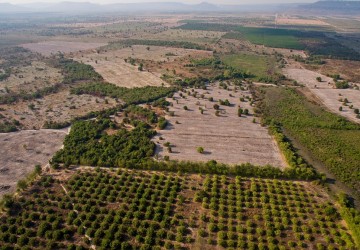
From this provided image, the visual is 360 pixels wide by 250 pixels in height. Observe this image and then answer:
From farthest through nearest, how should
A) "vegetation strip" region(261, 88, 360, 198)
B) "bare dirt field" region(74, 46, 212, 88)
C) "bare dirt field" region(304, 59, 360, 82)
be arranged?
"bare dirt field" region(304, 59, 360, 82) → "bare dirt field" region(74, 46, 212, 88) → "vegetation strip" region(261, 88, 360, 198)

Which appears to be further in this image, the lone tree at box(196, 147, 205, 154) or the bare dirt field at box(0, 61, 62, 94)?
the bare dirt field at box(0, 61, 62, 94)

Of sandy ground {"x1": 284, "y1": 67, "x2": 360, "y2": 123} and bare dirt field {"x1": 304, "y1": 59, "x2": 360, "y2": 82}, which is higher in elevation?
bare dirt field {"x1": 304, "y1": 59, "x2": 360, "y2": 82}

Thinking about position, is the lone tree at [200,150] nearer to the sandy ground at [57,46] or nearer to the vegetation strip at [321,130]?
the vegetation strip at [321,130]

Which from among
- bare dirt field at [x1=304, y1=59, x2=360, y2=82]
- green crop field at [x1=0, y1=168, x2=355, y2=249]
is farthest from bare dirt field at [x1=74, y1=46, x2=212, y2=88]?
green crop field at [x1=0, y1=168, x2=355, y2=249]

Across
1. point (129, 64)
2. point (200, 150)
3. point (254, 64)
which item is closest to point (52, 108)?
point (200, 150)

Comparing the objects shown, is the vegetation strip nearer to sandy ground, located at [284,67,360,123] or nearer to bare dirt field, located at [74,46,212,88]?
sandy ground, located at [284,67,360,123]

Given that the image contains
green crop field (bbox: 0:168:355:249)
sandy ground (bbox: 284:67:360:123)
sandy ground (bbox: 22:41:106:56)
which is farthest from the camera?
sandy ground (bbox: 22:41:106:56)

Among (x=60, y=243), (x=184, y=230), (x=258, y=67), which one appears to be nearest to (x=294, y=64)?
(x=258, y=67)
